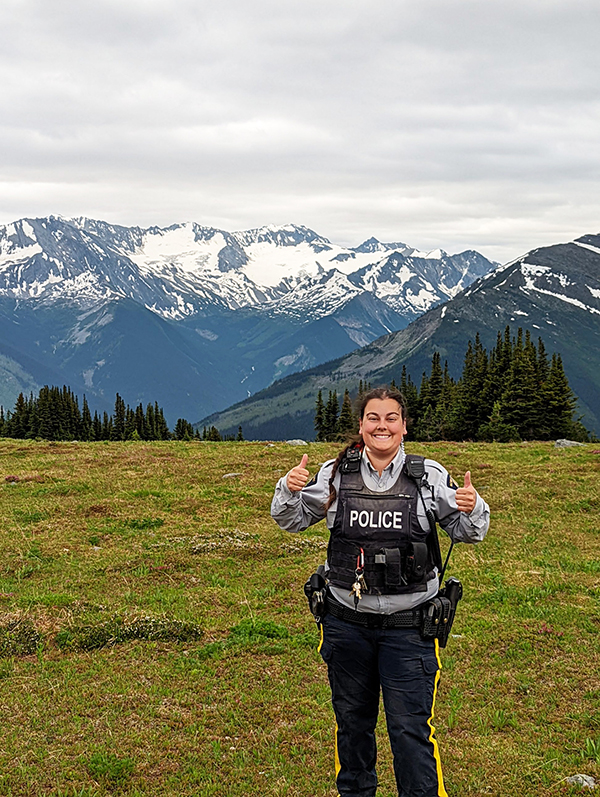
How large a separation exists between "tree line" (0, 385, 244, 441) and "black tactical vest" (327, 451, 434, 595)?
83865 mm

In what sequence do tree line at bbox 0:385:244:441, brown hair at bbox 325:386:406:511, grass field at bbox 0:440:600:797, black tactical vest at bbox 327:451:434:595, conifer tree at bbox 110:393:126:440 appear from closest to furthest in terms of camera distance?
black tactical vest at bbox 327:451:434:595, brown hair at bbox 325:386:406:511, grass field at bbox 0:440:600:797, tree line at bbox 0:385:244:441, conifer tree at bbox 110:393:126:440

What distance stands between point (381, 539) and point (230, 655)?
21.1ft

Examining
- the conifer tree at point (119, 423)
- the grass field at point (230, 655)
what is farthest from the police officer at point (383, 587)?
the conifer tree at point (119, 423)

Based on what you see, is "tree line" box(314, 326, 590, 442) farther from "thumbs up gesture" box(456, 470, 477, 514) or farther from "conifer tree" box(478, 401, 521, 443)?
"thumbs up gesture" box(456, 470, 477, 514)

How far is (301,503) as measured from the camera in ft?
25.6

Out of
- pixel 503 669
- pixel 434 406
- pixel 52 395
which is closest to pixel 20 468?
pixel 503 669

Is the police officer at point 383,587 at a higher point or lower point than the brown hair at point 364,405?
lower

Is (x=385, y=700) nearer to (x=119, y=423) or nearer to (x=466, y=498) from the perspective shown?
(x=466, y=498)

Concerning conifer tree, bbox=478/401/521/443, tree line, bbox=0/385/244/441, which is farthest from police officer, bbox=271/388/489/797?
tree line, bbox=0/385/244/441

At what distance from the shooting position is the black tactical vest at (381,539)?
7.20 metres

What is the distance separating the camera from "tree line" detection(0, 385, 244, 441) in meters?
100

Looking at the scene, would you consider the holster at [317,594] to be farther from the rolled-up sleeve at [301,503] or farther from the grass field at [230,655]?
the grass field at [230,655]

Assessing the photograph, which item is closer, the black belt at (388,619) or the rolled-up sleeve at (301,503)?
the black belt at (388,619)

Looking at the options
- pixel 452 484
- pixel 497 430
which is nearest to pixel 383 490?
pixel 452 484
